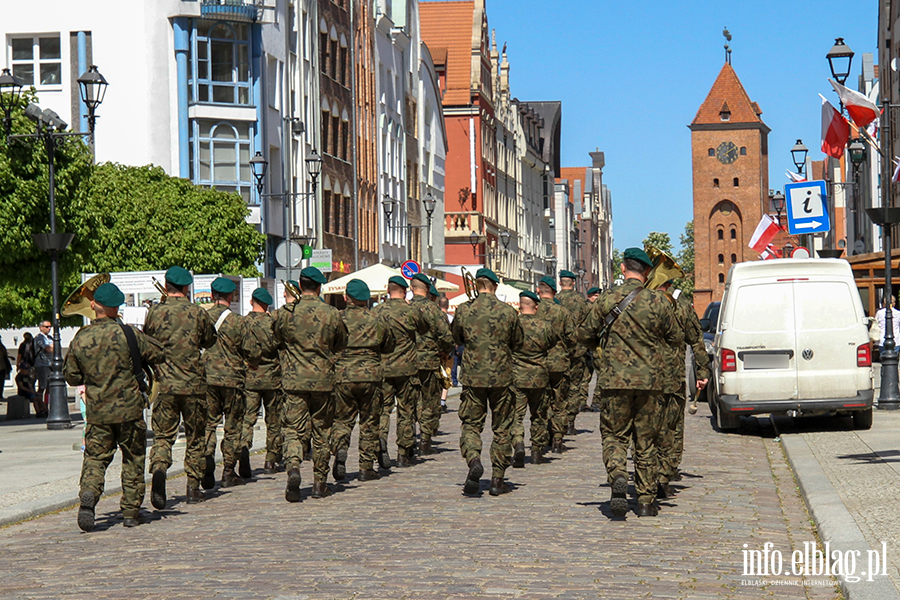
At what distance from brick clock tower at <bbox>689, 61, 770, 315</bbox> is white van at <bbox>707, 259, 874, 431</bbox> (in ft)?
390

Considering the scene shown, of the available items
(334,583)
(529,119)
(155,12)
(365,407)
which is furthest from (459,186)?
(334,583)

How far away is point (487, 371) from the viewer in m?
11.6

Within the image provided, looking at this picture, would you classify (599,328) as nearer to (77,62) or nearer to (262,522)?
(262,522)

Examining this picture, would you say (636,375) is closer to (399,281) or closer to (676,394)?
(676,394)

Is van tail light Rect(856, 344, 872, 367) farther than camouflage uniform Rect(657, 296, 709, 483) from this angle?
Yes

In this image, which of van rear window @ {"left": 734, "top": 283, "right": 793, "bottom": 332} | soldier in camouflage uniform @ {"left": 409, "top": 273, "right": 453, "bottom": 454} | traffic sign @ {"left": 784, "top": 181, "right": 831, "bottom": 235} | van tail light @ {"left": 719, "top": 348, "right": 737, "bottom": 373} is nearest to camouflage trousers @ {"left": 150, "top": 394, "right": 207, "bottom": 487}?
soldier in camouflage uniform @ {"left": 409, "top": 273, "right": 453, "bottom": 454}

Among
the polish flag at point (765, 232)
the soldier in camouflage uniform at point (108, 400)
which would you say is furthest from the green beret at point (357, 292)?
the polish flag at point (765, 232)

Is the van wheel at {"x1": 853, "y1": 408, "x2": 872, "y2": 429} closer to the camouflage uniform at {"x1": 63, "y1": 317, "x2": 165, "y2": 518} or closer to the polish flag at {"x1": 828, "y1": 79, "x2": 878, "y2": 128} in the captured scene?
the polish flag at {"x1": 828, "y1": 79, "x2": 878, "y2": 128}

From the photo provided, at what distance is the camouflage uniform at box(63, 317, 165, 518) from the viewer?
1022 cm

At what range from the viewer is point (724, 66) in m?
148

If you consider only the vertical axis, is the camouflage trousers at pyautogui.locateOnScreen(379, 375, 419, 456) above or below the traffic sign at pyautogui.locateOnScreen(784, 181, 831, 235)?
below

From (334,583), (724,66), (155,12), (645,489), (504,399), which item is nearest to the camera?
(334,583)

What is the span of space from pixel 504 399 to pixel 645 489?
2170mm

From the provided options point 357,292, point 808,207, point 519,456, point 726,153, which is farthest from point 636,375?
point 726,153
